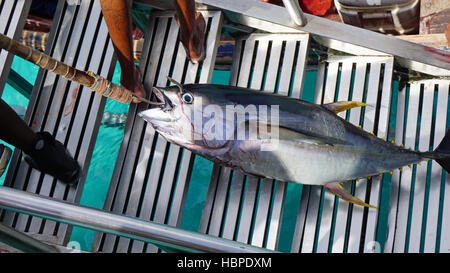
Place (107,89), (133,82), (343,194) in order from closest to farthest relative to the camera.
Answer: (107,89) → (343,194) → (133,82)

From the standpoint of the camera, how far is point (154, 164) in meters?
2.31

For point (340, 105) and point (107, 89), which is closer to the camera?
point (107, 89)

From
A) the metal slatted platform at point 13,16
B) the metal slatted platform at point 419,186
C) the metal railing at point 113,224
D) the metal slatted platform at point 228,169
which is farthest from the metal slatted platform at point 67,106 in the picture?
the metal slatted platform at point 419,186

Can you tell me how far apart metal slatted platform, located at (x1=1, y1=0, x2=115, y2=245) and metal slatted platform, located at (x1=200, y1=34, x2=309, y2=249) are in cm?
75

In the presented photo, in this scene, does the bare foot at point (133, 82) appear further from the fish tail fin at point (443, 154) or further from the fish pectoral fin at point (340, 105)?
the fish tail fin at point (443, 154)

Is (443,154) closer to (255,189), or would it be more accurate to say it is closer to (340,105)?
(340,105)

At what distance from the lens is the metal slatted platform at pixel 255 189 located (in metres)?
2.21

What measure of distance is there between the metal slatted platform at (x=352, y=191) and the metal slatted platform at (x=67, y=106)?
1283mm

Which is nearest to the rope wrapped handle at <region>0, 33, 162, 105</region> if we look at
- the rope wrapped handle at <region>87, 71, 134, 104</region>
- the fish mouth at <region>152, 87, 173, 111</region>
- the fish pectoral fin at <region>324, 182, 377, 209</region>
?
the rope wrapped handle at <region>87, 71, 134, 104</region>

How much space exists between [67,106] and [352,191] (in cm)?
172

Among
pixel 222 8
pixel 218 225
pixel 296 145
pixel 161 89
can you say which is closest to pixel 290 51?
pixel 222 8

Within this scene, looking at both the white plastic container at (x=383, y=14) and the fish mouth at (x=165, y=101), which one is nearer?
the fish mouth at (x=165, y=101)
